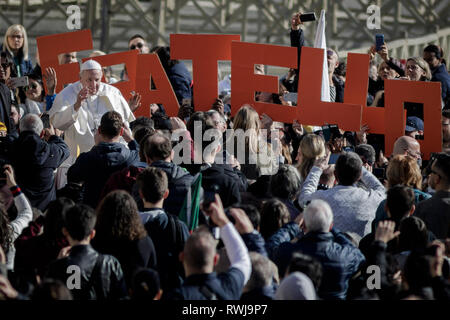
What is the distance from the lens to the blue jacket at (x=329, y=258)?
17.0 feet

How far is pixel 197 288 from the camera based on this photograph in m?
4.41

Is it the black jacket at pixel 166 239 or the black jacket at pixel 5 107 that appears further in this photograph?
the black jacket at pixel 5 107

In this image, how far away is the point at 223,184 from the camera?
631 centimetres

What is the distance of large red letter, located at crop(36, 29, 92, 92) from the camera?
9.58 meters

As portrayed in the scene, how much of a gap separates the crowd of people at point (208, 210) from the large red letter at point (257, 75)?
163 mm

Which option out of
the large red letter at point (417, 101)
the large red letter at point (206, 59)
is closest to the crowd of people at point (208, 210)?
the large red letter at point (417, 101)

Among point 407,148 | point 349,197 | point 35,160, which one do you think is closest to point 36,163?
point 35,160

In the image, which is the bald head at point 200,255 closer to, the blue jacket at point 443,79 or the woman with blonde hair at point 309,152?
the woman with blonde hair at point 309,152

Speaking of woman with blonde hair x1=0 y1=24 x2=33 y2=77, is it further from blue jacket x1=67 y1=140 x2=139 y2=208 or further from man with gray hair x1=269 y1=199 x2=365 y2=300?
man with gray hair x1=269 y1=199 x2=365 y2=300

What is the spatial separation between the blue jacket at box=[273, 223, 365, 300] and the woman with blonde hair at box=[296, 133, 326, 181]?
1767 mm

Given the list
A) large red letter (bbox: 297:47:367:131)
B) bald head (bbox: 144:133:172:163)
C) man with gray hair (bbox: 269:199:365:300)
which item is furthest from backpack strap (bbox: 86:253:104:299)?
large red letter (bbox: 297:47:367:131)

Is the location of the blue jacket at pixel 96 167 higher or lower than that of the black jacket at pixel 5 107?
lower

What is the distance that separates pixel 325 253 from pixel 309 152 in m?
1.94
